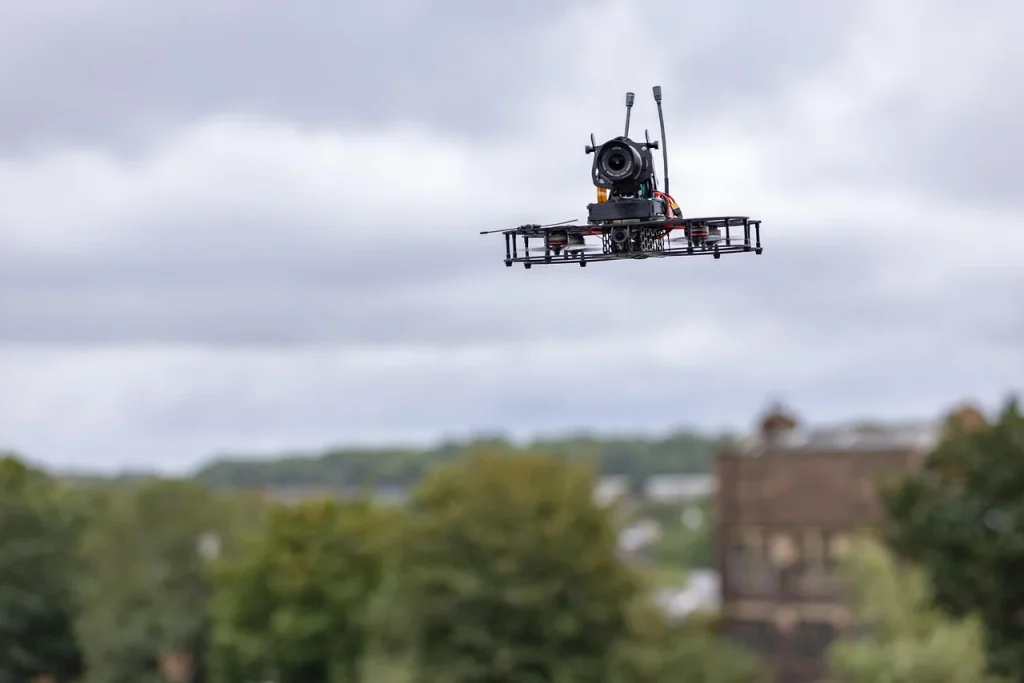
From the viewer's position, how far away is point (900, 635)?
95312mm

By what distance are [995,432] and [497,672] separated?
1149 inches

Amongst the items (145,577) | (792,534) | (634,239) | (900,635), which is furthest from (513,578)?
(634,239)

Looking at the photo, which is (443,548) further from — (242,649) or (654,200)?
(654,200)

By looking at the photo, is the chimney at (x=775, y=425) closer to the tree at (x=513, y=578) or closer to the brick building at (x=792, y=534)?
the brick building at (x=792, y=534)

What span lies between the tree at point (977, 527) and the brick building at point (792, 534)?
2223cm

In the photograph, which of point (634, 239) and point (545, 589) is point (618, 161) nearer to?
point (634, 239)

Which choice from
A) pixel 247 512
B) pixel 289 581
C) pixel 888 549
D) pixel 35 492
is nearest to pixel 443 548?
pixel 289 581

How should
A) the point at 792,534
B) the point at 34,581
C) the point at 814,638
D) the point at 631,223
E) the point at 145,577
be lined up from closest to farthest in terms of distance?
the point at 631,223 < the point at 814,638 < the point at 792,534 < the point at 34,581 < the point at 145,577

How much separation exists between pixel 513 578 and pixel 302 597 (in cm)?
2002

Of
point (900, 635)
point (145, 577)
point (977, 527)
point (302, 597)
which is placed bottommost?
point (900, 635)

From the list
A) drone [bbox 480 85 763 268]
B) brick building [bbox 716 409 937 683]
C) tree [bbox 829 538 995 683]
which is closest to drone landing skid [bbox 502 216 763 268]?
drone [bbox 480 85 763 268]

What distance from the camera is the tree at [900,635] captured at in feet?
293

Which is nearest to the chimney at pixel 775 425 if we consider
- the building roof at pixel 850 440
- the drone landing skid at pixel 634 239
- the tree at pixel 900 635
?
the building roof at pixel 850 440

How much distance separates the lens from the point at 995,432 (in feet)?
319
